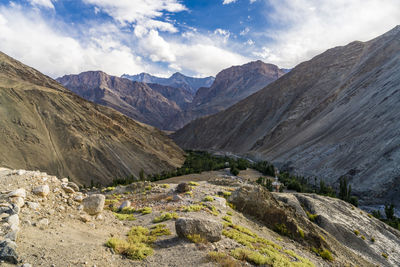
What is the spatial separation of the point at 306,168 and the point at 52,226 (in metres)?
51.1

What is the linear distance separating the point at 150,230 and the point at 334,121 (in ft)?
201

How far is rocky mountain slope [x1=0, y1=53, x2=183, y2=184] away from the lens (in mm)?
47219

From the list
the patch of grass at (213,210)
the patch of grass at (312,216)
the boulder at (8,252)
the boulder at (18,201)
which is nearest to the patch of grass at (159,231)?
the patch of grass at (213,210)

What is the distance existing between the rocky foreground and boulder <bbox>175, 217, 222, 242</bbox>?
1.2 inches

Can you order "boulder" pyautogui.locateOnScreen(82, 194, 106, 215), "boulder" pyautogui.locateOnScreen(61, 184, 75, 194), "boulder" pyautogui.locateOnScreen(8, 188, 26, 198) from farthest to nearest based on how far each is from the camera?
"boulder" pyautogui.locateOnScreen(61, 184, 75, 194) < "boulder" pyautogui.locateOnScreen(82, 194, 106, 215) < "boulder" pyautogui.locateOnScreen(8, 188, 26, 198)

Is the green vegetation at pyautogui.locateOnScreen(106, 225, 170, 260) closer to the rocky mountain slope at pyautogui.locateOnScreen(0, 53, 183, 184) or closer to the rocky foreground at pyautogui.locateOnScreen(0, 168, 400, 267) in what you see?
the rocky foreground at pyautogui.locateOnScreen(0, 168, 400, 267)

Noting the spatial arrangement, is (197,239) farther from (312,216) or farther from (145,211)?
(312,216)

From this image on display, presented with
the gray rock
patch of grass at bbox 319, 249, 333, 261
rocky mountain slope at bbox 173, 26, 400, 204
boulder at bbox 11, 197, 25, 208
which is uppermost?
rocky mountain slope at bbox 173, 26, 400, 204

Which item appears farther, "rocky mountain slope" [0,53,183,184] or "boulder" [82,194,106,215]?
"rocky mountain slope" [0,53,183,184]

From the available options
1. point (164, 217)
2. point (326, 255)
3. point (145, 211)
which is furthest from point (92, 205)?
point (326, 255)

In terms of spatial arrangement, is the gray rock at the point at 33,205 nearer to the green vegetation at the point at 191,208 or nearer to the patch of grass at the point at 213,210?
the green vegetation at the point at 191,208

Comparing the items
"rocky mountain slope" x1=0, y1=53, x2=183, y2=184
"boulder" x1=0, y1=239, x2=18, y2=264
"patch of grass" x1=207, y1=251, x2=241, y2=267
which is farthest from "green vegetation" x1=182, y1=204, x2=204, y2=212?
"rocky mountain slope" x1=0, y1=53, x2=183, y2=184

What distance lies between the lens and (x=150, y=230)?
891 centimetres

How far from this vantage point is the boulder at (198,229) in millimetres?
7875
